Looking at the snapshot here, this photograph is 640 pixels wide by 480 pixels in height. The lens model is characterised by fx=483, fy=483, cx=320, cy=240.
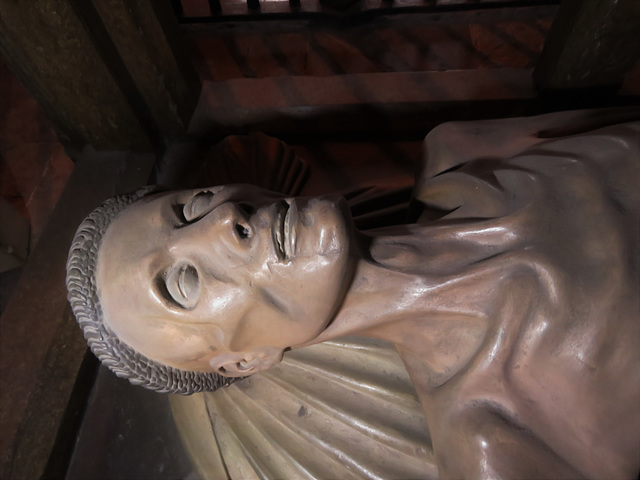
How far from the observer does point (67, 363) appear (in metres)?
1.88

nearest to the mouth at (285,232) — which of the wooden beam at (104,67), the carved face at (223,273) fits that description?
the carved face at (223,273)

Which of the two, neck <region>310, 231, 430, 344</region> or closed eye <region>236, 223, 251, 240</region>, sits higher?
closed eye <region>236, 223, 251, 240</region>

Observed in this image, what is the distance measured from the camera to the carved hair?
1.35m

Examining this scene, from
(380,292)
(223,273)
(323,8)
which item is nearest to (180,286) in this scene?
(223,273)

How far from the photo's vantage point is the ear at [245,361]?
1406 mm

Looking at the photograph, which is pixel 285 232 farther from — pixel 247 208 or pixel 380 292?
pixel 380 292

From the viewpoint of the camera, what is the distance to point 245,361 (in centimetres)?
145

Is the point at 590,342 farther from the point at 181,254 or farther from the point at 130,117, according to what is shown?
the point at 130,117

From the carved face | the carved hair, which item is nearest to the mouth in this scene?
the carved face

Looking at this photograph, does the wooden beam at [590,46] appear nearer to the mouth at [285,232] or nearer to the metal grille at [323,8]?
the metal grille at [323,8]

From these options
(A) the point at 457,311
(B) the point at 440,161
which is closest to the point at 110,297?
(A) the point at 457,311

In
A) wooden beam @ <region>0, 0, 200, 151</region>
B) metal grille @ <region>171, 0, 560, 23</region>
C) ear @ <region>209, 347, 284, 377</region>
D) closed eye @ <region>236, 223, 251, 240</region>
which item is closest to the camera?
closed eye @ <region>236, 223, 251, 240</region>

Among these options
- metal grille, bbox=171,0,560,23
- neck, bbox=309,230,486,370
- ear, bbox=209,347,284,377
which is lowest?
ear, bbox=209,347,284,377

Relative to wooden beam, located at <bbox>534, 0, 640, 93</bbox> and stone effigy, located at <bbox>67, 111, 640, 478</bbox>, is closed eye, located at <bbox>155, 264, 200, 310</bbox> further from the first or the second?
wooden beam, located at <bbox>534, 0, 640, 93</bbox>
